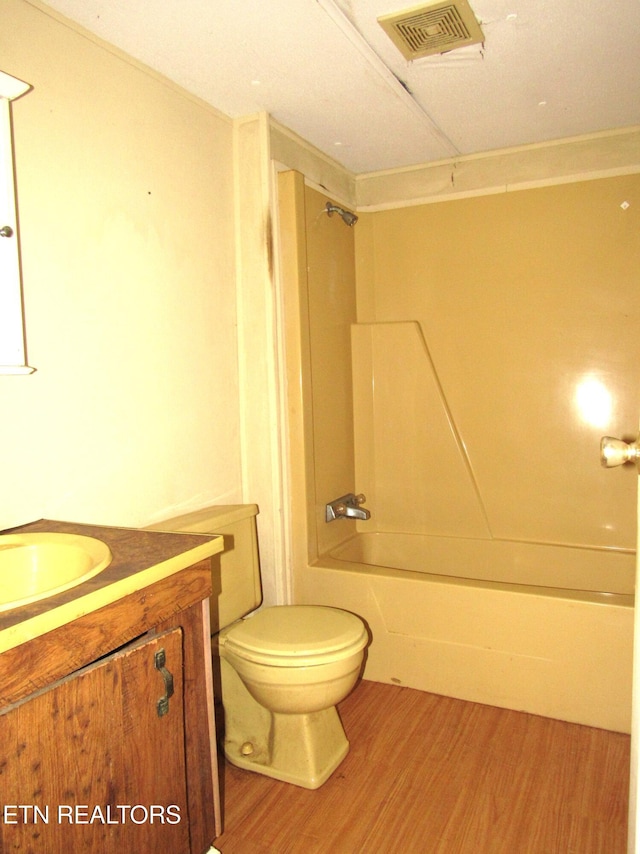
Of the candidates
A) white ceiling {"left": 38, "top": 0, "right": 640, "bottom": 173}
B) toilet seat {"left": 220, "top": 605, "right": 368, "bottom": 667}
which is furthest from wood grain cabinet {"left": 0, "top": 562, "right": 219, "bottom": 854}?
white ceiling {"left": 38, "top": 0, "right": 640, "bottom": 173}

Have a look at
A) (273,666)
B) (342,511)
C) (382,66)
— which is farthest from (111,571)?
(382,66)

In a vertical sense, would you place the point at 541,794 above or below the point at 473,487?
below

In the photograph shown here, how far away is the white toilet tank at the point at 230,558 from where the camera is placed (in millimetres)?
1945

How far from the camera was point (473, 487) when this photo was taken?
2.92 metres

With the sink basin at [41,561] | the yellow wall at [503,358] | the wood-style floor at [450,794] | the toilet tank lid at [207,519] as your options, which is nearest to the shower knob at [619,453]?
the sink basin at [41,561]

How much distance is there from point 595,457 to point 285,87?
78.4 inches

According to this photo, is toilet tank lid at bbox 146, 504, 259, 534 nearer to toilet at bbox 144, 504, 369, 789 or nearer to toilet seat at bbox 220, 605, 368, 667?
toilet at bbox 144, 504, 369, 789

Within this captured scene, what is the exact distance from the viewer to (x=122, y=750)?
3.64ft

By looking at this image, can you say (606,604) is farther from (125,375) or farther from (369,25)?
(369,25)

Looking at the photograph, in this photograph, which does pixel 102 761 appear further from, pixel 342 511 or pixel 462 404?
pixel 462 404

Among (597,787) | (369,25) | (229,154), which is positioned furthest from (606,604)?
(229,154)

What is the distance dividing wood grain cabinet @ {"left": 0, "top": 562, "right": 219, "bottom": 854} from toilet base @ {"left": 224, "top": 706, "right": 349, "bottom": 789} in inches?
18.1

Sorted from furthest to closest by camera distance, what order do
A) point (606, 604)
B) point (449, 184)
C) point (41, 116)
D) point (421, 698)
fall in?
point (449, 184) < point (421, 698) < point (606, 604) < point (41, 116)

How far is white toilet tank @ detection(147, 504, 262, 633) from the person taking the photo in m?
1.95
